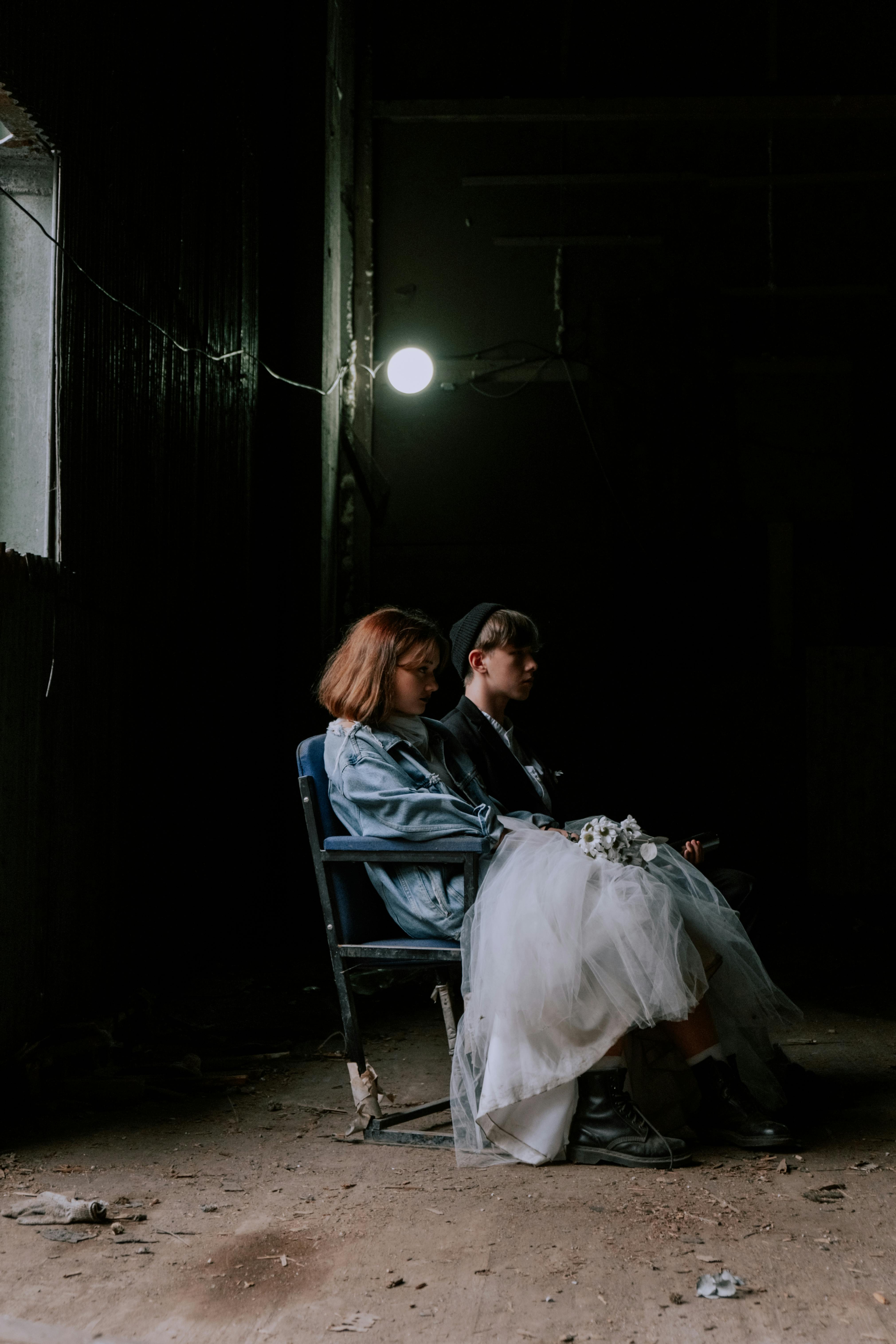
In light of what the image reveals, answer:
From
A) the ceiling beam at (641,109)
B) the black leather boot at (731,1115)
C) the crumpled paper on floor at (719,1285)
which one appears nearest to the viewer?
the crumpled paper on floor at (719,1285)

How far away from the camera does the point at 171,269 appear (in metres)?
5.47

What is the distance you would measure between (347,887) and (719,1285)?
4.84 feet

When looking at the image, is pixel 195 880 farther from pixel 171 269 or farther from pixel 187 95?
pixel 187 95

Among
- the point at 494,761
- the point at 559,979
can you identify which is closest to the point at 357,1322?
the point at 559,979

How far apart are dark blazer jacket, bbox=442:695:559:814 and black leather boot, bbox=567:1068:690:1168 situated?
40.6 inches

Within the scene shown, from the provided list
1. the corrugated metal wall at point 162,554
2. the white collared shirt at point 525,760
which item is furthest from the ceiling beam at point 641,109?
the white collared shirt at point 525,760

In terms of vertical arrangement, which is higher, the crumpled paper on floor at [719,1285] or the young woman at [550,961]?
the young woman at [550,961]

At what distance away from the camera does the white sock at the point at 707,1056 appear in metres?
3.16

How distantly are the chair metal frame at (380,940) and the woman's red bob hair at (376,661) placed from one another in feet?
0.87

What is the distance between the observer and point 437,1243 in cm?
258

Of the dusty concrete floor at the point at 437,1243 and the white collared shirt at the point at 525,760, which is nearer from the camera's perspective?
the dusty concrete floor at the point at 437,1243

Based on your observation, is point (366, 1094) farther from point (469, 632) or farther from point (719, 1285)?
point (469, 632)

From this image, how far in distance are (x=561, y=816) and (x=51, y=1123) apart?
1.94m

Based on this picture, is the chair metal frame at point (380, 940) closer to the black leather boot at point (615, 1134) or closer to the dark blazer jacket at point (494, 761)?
the black leather boot at point (615, 1134)
